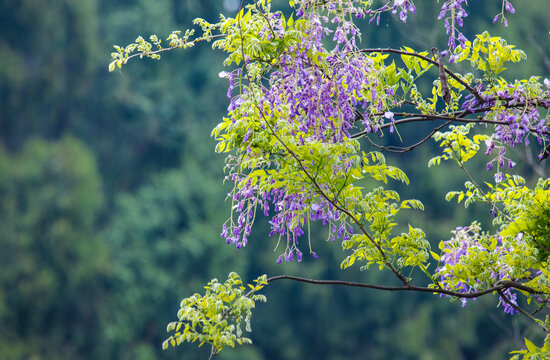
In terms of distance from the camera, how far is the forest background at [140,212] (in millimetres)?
9828

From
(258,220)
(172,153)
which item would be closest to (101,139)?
(172,153)

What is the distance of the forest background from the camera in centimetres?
983

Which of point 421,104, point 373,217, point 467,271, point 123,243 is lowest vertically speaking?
point 467,271

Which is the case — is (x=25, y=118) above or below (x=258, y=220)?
above

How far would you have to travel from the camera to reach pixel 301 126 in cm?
188

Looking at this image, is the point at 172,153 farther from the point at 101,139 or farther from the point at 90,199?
the point at 90,199

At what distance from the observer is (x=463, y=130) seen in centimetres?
217

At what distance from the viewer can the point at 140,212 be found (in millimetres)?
11469

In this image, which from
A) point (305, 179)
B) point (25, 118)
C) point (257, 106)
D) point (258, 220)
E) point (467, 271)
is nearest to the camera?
point (257, 106)

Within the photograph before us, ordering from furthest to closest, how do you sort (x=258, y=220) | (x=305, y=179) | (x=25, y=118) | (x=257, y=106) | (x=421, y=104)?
1. (x=258, y=220)
2. (x=25, y=118)
3. (x=421, y=104)
4. (x=305, y=179)
5. (x=257, y=106)

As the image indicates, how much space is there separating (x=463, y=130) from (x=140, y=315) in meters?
9.45

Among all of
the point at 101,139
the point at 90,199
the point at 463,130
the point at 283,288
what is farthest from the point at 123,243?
the point at 463,130

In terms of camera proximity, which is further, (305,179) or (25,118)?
(25,118)

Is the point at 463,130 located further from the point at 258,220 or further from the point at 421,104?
the point at 258,220
